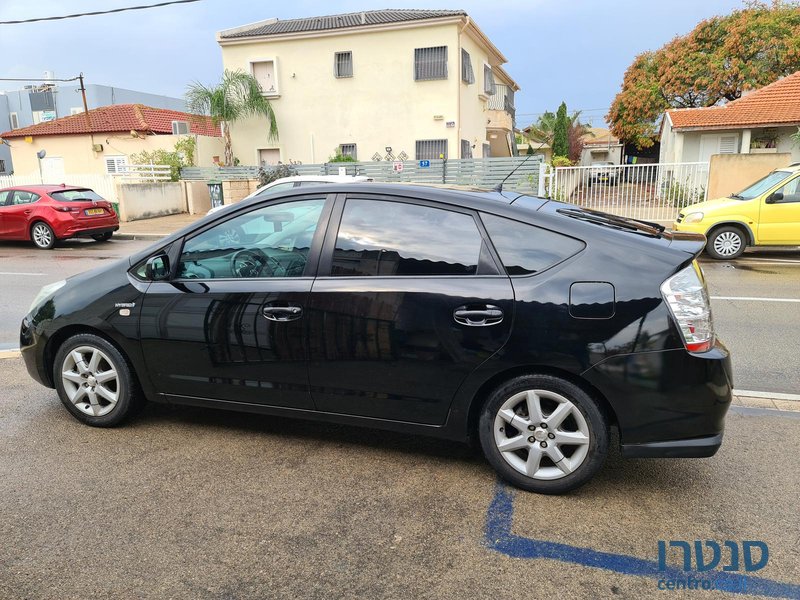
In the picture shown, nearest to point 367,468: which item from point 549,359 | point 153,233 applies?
point 549,359

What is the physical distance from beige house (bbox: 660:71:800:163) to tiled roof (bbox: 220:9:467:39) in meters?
9.93

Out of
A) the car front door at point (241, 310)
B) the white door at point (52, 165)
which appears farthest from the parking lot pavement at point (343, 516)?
the white door at point (52, 165)

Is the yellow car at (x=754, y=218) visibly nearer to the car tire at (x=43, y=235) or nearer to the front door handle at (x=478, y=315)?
the front door handle at (x=478, y=315)

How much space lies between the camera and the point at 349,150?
24.9 metres

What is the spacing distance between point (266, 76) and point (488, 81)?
10026 millimetres

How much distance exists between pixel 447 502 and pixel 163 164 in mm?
23040

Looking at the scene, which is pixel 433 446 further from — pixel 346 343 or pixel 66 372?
pixel 66 372

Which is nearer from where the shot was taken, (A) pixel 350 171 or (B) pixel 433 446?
(B) pixel 433 446

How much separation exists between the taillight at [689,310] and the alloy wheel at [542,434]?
0.64 metres

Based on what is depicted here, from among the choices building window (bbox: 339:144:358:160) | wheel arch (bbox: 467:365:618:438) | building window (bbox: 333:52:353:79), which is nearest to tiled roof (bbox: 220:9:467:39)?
building window (bbox: 333:52:353:79)

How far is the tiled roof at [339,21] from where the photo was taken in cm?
2323

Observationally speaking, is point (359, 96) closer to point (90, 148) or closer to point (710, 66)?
point (90, 148)

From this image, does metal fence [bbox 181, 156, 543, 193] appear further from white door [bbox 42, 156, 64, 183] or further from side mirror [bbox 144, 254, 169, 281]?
side mirror [bbox 144, 254, 169, 281]

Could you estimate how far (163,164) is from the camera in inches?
917
